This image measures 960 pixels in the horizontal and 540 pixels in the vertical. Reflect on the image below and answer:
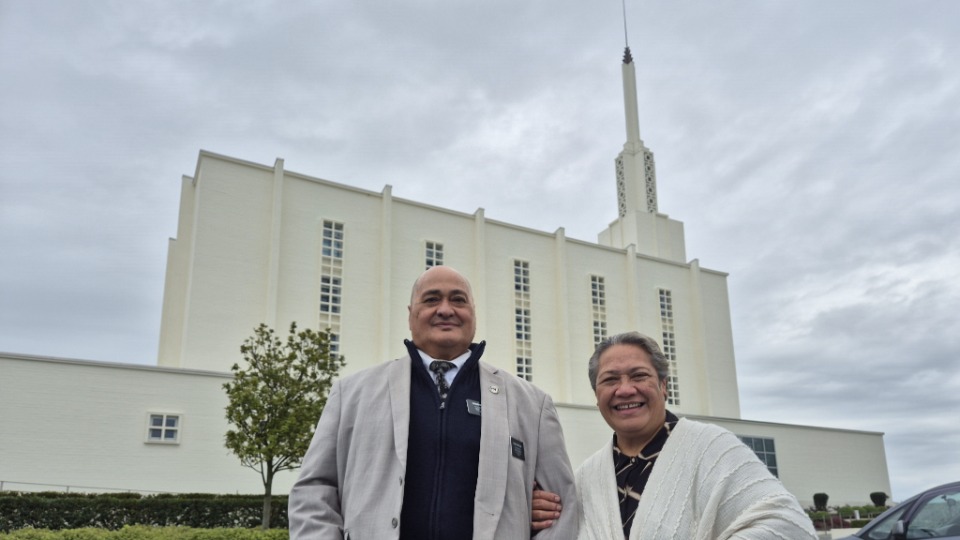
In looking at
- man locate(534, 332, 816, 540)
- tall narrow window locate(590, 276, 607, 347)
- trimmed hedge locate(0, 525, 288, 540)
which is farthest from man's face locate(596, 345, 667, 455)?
tall narrow window locate(590, 276, 607, 347)

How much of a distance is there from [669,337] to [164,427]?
32.6m

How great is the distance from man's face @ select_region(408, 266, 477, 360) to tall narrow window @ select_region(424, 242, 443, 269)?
117 feet

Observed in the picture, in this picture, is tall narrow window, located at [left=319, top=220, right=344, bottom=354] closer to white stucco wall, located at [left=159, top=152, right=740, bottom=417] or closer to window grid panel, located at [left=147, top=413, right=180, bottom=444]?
white stucco wall, located at [left=159, top=152, right=740, bottom=417]

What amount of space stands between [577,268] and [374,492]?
139 feet

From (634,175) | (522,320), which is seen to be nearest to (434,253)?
Result: (522,320)

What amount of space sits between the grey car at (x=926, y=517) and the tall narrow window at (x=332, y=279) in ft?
93.4

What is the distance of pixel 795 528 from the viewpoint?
10.4 ft

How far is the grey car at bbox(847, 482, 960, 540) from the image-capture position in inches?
320

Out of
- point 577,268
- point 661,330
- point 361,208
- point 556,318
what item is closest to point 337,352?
point 361,208

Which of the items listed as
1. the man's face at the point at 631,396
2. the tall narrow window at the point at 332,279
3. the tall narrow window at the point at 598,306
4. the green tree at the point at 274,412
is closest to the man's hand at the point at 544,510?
the man's face at the point at 631,396

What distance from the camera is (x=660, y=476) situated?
358cm

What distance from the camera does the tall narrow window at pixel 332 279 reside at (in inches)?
1380

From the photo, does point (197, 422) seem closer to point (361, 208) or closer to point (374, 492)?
point (361, 208)

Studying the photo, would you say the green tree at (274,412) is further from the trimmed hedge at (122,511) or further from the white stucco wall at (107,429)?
the white stucco wall at (107,429)
